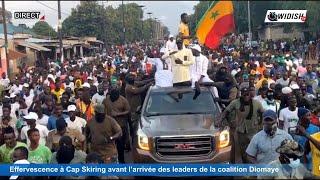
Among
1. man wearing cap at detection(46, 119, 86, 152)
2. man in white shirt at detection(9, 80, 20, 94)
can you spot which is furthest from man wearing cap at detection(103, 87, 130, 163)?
man in white shirt at detection(9, 80, 20, 94)

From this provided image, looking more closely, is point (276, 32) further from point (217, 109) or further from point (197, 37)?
point (217, 109)

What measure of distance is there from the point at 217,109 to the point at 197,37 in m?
6.64

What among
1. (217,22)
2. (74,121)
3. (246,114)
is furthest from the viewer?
(217,22)

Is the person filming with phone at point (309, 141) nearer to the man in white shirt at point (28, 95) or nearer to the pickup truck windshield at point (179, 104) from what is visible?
the pickup truck windshield at point (179, 104)

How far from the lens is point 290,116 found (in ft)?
29.6

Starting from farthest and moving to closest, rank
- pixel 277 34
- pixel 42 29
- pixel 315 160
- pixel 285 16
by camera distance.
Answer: pixel 42 29 < pixel 277 34 < pixel 285 16 < pixel 315 160

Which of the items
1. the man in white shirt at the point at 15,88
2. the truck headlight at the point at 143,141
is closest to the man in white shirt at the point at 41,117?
the truck headlight at the point at 143,141

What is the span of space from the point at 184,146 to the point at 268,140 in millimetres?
1663

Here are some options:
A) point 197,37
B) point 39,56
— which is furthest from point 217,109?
point 39,56

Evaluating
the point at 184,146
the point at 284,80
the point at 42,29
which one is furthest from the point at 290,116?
the point at 42,29

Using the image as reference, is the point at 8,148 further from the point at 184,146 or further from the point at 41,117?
the point at 184,146

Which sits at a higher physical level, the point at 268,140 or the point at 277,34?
the point at 277,34

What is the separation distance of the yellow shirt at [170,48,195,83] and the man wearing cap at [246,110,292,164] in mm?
3915

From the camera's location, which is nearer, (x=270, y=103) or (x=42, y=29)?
(x=270, y=103)
